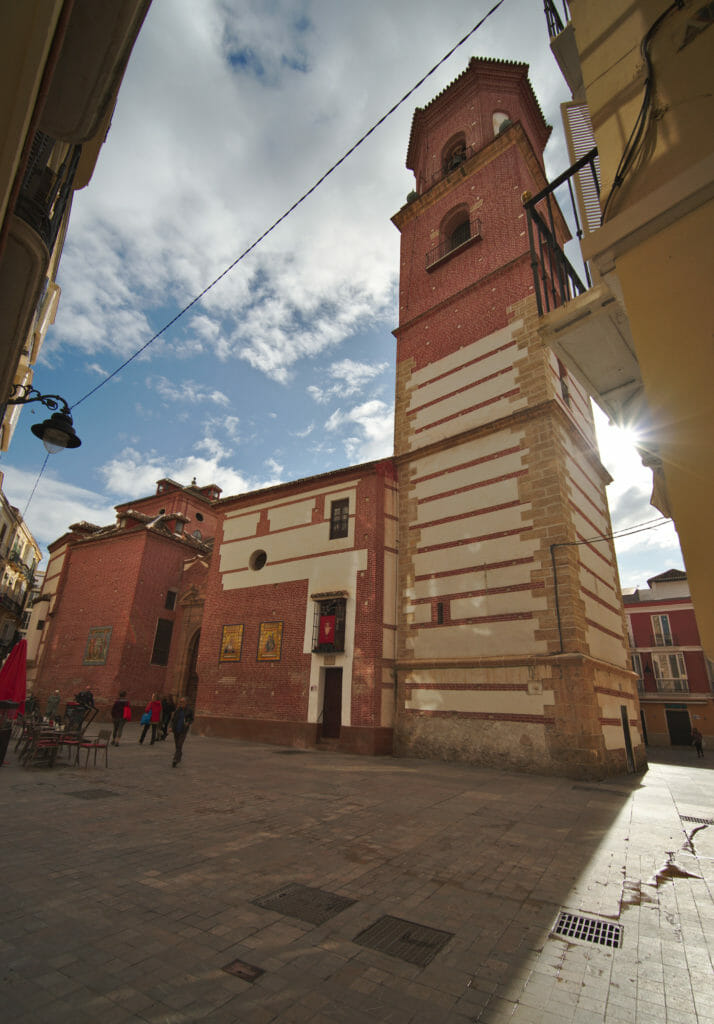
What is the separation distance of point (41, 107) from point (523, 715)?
41.5ft

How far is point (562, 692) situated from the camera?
426 inches

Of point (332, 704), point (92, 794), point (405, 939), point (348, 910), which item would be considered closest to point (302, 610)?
point (332, 704)

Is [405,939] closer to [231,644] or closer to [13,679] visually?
[13,679]

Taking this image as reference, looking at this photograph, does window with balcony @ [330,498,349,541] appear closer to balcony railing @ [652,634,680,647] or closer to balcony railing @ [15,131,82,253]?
balcony railing @ [15,131,82,253]

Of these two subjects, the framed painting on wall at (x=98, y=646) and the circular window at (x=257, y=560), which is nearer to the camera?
the circular window at (x=257, y=560)

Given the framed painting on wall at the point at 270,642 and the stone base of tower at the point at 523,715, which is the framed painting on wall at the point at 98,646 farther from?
the stone base of tower at the point at 523,715

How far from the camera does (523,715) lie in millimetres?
11328

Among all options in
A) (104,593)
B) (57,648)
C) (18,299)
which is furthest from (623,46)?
(57,648)

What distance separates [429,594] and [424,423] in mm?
5949

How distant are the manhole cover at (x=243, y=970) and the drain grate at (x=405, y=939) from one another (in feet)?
2.46

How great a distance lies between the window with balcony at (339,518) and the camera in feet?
54.2

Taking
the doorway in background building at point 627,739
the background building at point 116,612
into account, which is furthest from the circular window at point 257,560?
the doorway in background building at point 627,739

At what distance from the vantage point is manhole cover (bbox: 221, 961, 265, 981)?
2.79 metres

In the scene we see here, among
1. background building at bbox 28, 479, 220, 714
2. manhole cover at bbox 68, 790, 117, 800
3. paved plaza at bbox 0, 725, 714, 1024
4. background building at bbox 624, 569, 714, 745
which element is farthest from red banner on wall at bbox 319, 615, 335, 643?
background building at bbox 624, 569, 714, 745
